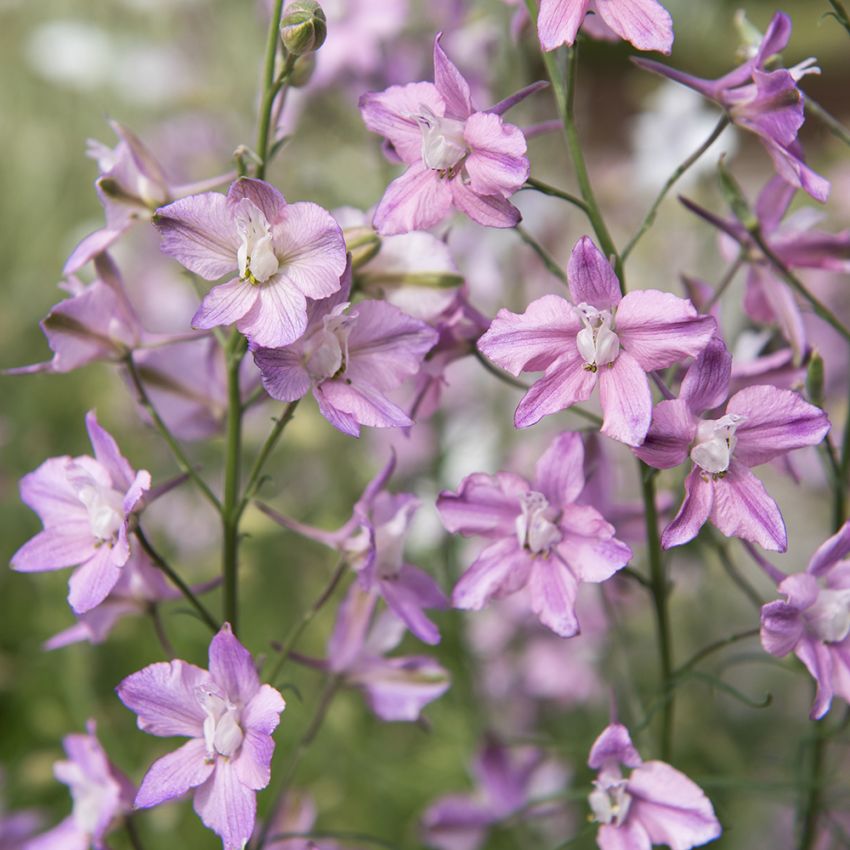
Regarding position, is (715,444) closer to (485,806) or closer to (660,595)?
(660,595)

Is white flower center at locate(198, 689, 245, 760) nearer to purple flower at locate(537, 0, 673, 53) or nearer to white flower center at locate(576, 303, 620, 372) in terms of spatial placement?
white flower center at locate(576, 303, 620, 372)

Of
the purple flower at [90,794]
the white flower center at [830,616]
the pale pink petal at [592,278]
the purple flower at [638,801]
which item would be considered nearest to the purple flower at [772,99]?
the pale pink petal at [592,278]

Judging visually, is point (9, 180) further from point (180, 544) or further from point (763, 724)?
point (763, 724)

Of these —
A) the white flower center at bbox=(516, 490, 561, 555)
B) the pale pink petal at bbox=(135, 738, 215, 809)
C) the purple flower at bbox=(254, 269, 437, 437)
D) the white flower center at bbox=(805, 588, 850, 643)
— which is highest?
the purple flower at bbox=(254, 269, 437, 437)

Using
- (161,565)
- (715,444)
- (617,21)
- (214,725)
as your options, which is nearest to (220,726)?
(214,725)

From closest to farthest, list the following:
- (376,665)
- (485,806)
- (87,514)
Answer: (87,514)
(376,665)
(485,806)

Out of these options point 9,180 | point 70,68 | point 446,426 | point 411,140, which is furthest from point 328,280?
point 9,180

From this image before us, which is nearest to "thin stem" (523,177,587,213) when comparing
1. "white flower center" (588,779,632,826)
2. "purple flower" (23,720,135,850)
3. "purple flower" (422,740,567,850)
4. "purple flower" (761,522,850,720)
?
"purple flower" (761,522,850,720)
